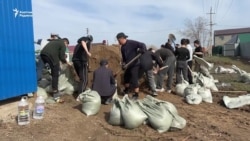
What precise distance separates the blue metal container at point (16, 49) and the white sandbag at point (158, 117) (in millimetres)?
2818

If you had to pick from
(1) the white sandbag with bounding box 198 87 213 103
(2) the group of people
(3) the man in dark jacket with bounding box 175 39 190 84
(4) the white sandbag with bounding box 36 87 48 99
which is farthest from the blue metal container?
(3) the man in dark jacket with bounding box 175 39 190 84

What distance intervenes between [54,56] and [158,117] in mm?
2889

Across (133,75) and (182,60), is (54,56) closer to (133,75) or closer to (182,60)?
(133,75)

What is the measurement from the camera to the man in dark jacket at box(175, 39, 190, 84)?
34.2 feet

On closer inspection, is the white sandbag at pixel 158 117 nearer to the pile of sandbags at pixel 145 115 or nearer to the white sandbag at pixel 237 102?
the pile of sandbags at pixel 145 115

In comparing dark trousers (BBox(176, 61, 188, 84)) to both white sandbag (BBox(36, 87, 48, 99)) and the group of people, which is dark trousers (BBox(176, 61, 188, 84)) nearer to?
the group of people

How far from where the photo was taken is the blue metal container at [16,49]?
7.26 meters

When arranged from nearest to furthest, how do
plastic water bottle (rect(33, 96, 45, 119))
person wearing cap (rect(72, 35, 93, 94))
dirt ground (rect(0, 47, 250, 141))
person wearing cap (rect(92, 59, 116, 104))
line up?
dirt ground (rect(0, 47, 250, 141)), plastic water bottle (rect(33, 96, 45, 119)), person wearing cap (rect(92, 59, 116, 104)), person wearing cap (rect(72, 35, 93, 94))

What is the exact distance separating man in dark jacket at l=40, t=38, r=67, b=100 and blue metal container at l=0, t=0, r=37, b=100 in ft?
1.40

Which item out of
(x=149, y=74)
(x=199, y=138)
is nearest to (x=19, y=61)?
(x=149, y=74)

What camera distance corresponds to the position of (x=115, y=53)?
31.5 feet

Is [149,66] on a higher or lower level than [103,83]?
higher

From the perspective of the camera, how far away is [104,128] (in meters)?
6.57

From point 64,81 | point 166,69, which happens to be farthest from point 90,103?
point 166,69
